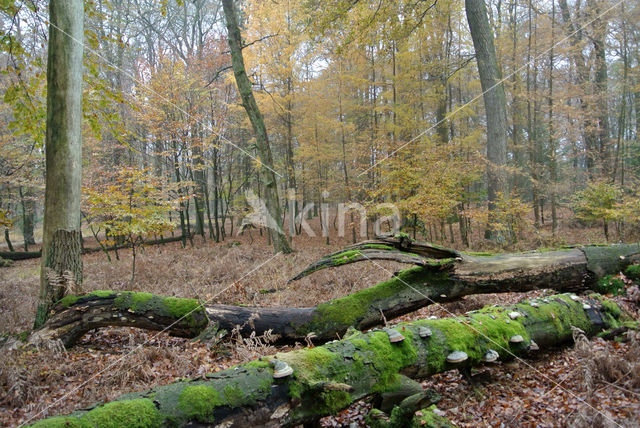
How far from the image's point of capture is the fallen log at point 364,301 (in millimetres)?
4312

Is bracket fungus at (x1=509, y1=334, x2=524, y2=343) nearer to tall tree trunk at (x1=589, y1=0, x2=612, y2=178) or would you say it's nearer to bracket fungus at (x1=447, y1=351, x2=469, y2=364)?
bracket fungus at (x1=447, y1=351, x2=469, y2=364)

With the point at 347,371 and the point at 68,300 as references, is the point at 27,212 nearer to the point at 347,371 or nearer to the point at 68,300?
the point at 68,300

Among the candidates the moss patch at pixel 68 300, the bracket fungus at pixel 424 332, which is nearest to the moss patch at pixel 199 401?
the bracket fungus at pixel 424 332

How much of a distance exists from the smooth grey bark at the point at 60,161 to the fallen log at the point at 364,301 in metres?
0.37

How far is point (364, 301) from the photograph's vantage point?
Answer: 15.0 feet

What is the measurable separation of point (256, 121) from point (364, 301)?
26.7 ft

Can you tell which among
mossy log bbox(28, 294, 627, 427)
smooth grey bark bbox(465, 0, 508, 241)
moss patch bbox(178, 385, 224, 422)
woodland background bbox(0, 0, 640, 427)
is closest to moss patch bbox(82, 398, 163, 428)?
mossy log bbox(28, 294, 627, 427)

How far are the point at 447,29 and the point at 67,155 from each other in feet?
55.2

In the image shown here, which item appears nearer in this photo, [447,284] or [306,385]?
Answer: [306,385]

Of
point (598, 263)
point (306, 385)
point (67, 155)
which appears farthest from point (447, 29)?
point (306, 385)

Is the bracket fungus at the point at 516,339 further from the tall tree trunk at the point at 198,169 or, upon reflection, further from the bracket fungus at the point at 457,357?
the tall tree trunk at the point at 198,169

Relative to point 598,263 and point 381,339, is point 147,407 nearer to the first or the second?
point 381,339

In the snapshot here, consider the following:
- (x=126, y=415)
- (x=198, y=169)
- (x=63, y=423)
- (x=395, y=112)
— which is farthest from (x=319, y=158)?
(x=63, y=423)

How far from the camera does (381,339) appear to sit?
2953 mm
